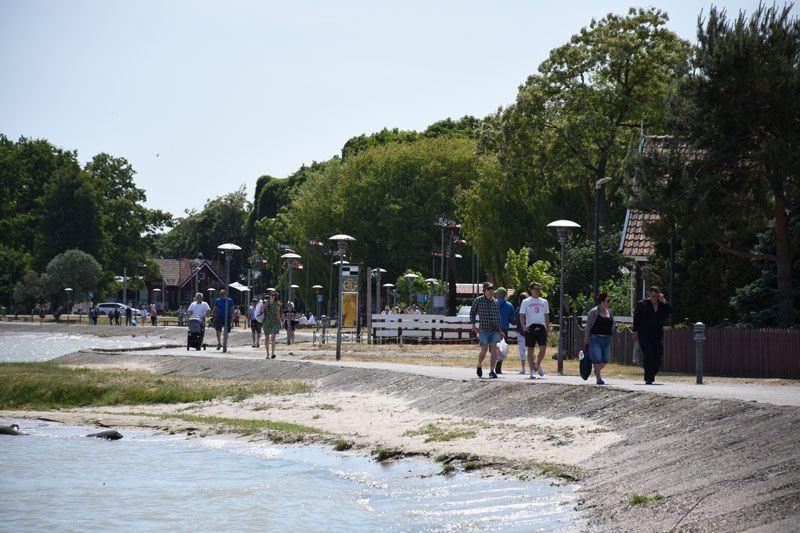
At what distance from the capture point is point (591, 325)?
56.5ft

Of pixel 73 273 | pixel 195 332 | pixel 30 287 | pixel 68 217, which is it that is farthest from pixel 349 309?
pixel 68 217

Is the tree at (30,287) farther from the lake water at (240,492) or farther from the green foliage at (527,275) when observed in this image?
the lake water at (240,492)

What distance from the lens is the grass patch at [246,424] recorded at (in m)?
16.1

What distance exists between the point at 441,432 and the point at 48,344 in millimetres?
38455

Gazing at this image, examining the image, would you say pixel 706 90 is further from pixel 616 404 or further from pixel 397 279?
pixel 397 279

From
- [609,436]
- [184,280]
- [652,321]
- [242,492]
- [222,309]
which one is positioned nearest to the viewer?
[242,492]

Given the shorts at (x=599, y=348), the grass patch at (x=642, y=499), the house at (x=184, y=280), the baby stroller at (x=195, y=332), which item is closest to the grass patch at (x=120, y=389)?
the shorts at (x=599, y=348)

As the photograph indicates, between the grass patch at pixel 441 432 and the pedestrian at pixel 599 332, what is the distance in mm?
3522

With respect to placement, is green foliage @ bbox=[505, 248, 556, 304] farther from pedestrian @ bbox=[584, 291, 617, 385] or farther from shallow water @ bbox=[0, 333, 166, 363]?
pedestrian @ bbox=[584, 291, 617, 385]

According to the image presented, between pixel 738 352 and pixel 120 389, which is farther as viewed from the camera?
pixel 738 352

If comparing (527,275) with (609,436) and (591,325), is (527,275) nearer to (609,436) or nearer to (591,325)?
(591,325)

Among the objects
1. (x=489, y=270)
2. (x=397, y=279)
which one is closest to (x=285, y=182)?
(x=397, y=279)

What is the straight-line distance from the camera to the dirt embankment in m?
8.55

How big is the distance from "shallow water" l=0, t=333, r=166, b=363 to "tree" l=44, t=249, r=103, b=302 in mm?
21313
